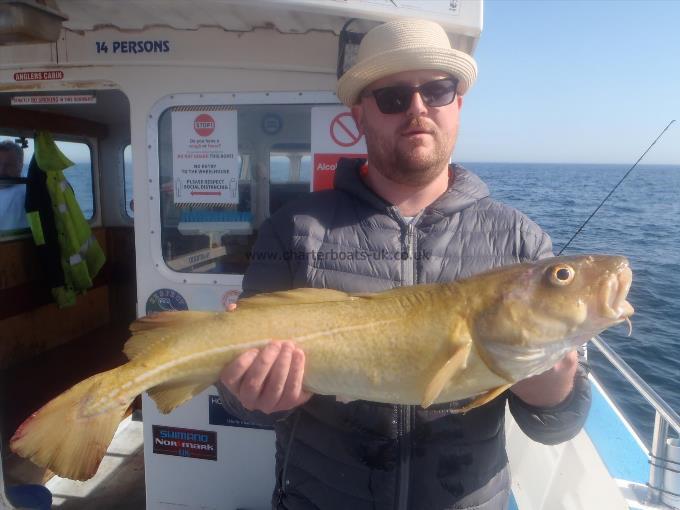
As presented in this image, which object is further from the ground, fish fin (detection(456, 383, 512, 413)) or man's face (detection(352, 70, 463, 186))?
man's face (detection(352, 70, 463, 186))

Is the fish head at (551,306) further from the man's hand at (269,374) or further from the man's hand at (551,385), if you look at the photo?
the man's hand at (269,374)

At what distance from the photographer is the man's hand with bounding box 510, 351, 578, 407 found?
2248 millimetres

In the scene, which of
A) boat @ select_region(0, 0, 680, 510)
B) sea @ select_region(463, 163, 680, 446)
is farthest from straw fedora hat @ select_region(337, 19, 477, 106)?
sea @ select_region(463, 163, 680, 446)

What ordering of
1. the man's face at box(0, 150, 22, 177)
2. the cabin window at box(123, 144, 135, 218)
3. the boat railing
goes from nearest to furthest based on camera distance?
the boat railing, the man's face at box(0, 150, 22, 177), the cabin window at box(123, 144, 135, 218)

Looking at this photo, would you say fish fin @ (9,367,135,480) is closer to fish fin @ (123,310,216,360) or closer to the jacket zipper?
fish fin @ (123,310,216,360)

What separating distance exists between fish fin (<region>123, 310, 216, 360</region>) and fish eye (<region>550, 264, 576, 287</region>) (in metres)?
1.39

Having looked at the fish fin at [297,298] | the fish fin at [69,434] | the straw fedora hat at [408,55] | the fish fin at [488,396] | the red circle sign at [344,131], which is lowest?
the fish fin at [69,434]

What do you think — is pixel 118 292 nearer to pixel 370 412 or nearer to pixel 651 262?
pixel 370 412

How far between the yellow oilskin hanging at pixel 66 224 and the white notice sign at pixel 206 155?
3.66 m

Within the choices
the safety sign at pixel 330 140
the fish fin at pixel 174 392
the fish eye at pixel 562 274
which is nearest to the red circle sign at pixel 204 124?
the safety sign at pixel 330 140

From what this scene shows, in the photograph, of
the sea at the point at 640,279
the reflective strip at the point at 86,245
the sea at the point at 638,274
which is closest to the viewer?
the reflective strip at the point at 86,245

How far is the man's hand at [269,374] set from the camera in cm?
213

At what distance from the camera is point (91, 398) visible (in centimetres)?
222

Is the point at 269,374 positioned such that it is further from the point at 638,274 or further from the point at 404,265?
the point at 638,274
